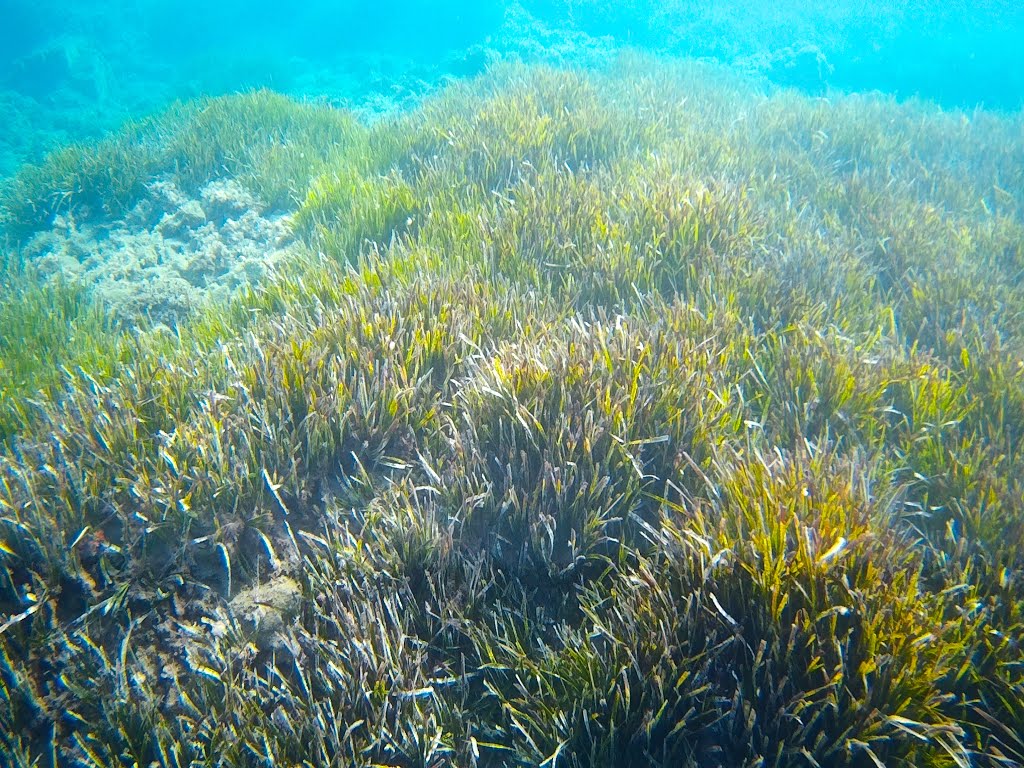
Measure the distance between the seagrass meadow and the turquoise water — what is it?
12.0m

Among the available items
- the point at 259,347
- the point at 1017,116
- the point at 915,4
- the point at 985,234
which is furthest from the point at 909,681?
the point at 915,4

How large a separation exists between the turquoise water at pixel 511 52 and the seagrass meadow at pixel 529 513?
12.0 meters

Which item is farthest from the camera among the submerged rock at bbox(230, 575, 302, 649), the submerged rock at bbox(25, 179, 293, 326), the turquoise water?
the turquoise water

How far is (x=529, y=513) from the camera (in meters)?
2.64

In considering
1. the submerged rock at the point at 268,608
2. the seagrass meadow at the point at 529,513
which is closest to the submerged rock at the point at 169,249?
the seagrass meadow at the point at 529,513

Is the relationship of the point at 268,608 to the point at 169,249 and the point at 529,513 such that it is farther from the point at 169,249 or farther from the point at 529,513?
the point at 169,249

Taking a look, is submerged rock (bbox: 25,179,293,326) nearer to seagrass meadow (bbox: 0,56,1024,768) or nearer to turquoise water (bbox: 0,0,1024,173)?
seagrass meadow (bbox: 0,56,1024,768)

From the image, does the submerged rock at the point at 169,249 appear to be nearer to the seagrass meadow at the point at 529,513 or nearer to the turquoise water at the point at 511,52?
the seagrass meadow at the point at 529,513

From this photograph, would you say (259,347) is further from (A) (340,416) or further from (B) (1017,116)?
(B) (1017,116)

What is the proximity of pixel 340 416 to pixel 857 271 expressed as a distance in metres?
5.36

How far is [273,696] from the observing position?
7.15ft

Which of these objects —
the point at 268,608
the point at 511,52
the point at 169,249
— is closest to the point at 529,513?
the point at 268,608

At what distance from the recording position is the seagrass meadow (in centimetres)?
197

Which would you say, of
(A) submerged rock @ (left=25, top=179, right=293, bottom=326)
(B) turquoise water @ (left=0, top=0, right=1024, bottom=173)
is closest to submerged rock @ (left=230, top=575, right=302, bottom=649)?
(A) submerged rock @ (left=25, top=179, right=293, bottom=326)
